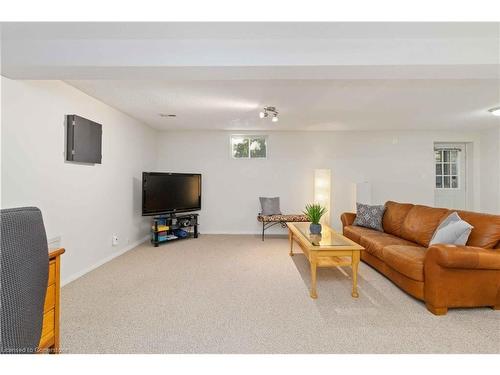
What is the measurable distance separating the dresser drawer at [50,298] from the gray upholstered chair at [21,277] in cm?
106

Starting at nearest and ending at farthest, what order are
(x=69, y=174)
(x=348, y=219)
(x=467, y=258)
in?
(x=467, y=258)
(x=69, y=174)
(x=348, y=219)

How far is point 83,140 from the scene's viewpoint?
310 centimetres

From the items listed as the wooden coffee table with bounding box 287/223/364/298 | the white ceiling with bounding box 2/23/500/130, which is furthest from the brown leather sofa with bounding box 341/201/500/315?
the white ceiling with bounding box 2/23/500/130

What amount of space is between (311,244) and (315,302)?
1.91 feet

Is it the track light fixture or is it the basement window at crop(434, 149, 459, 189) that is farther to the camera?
the basement window at crop(434, 149, 459, 189)

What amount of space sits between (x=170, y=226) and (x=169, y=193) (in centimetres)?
→ 64

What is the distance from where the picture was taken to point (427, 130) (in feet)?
18.2

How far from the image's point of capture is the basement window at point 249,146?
5.71 m

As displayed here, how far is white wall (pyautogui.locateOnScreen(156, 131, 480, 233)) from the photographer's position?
5652 millimetres

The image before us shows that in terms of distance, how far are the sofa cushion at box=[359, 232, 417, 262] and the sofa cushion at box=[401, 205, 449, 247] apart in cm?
12

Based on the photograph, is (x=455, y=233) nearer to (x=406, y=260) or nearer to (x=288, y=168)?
(x=406, y=260)

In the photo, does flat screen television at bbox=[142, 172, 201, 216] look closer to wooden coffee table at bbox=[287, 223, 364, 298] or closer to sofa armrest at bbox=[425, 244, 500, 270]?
wooden coffee table at bbox=[287, 223, 364, 298]

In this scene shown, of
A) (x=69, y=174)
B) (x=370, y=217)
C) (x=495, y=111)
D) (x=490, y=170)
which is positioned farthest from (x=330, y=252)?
(x=490, y=170)

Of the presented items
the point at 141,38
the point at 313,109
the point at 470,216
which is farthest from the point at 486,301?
the point at 141,38
